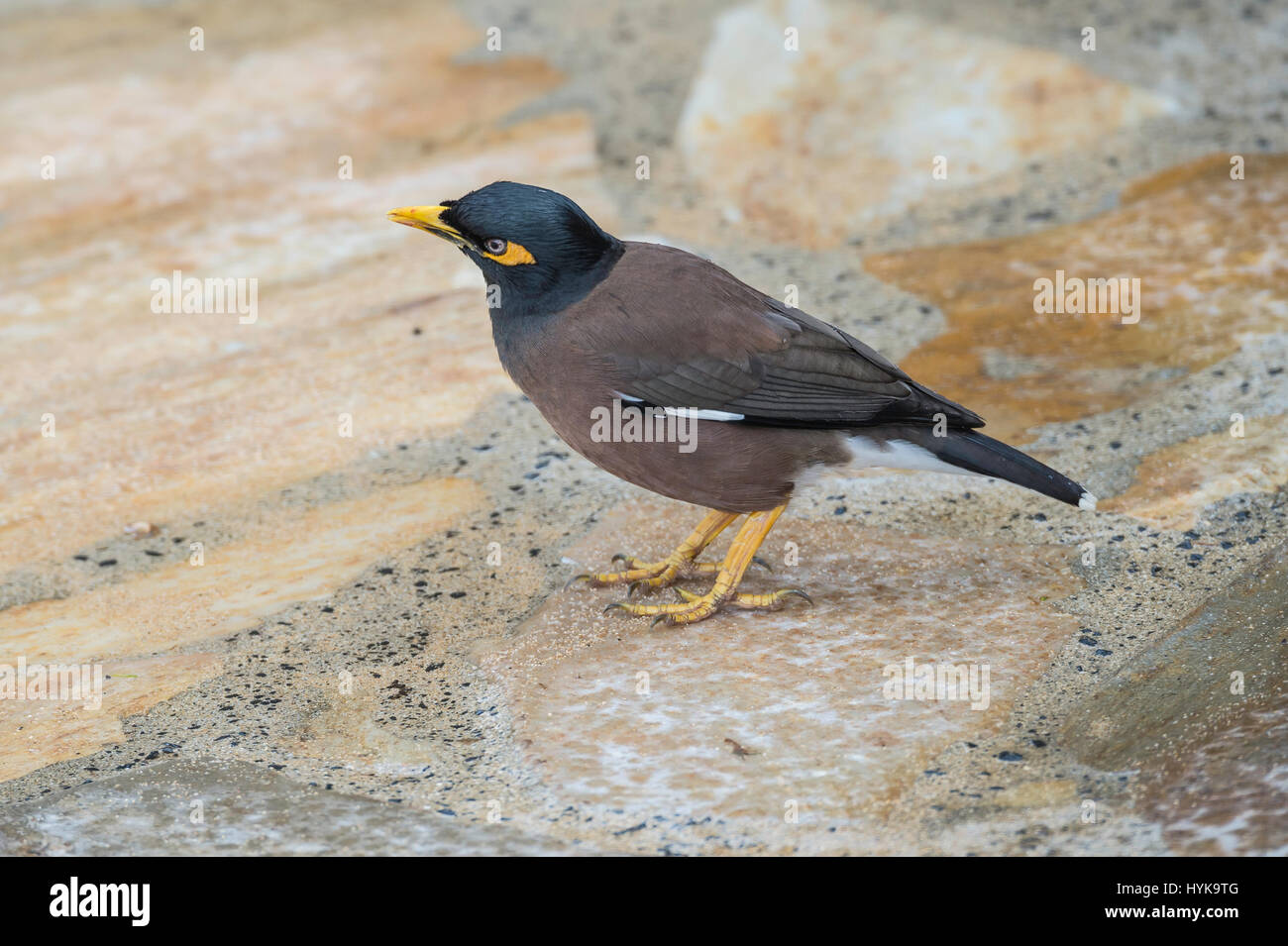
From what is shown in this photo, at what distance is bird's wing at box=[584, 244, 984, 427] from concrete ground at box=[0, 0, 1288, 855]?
1.18 feet

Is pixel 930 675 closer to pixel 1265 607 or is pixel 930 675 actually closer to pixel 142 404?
pixel 1265 607

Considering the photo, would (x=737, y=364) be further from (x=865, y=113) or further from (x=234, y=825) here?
(x=865, y=113)

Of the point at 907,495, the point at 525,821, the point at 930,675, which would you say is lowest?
the point at 525,821

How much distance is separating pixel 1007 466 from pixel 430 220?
1.66m

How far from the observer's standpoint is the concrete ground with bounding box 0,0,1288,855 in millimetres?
2883

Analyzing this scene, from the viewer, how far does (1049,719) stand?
3.03 meters

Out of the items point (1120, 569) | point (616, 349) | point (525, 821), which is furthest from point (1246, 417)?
point (525, 821)

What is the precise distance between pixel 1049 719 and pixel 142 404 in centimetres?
296

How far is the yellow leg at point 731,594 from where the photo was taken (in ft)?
12.1

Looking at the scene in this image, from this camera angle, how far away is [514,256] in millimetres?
3881

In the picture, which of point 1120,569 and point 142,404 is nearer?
point 1120,569

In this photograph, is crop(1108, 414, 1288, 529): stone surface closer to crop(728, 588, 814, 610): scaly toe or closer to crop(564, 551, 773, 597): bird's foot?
crop(728, 588, 814, 610): scaly toe

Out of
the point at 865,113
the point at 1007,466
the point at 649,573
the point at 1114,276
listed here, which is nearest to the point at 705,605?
the point at 649,573

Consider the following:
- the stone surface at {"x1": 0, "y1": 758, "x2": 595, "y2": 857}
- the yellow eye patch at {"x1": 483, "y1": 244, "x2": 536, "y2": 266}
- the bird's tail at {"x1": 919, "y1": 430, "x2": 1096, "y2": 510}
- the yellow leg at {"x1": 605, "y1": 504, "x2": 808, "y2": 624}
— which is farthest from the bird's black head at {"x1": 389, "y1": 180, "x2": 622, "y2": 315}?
the stone surface at {"x1": 0, "y1": 758, "x2": 595, "y2": 857}
